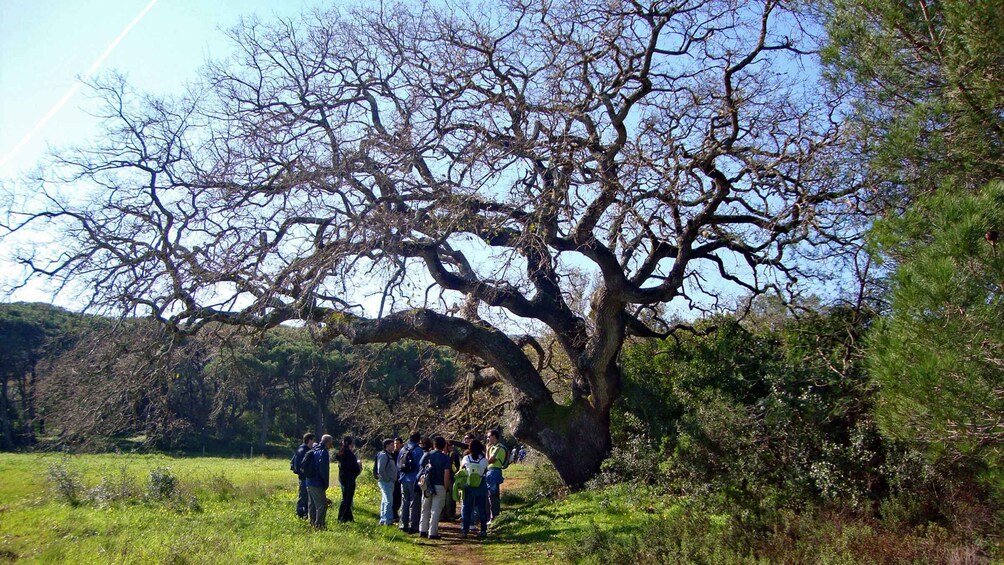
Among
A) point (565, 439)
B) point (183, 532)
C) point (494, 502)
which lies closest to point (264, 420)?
point (565, 439)

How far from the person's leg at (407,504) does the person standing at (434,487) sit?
13.0 inches

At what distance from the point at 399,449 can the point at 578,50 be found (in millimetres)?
8290

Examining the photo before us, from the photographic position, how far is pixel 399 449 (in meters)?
13.6

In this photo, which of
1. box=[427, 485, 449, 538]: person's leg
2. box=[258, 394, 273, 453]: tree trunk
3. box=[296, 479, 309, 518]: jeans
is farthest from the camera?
box=[258, 394, 273, 453]: tree trunk

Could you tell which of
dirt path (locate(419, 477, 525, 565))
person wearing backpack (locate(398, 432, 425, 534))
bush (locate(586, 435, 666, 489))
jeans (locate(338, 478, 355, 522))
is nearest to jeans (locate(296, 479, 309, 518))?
jeans (locate(338, 478, 355, 522))

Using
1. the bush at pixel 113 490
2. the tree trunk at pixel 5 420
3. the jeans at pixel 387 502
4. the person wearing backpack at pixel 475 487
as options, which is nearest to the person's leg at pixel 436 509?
the person wearing backpack at pixel 475 487

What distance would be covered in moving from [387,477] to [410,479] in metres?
0.59

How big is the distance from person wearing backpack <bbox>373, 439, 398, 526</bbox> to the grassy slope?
372 mm

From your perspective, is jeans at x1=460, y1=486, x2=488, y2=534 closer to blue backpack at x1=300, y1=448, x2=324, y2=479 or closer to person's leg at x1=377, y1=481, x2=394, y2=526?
person's leg at x1=377, y1=481, x2=394, y2=526

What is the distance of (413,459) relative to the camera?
12047mm

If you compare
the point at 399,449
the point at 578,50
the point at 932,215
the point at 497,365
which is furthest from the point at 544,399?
the point at 932,215

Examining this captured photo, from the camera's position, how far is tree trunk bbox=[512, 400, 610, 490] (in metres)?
14.8

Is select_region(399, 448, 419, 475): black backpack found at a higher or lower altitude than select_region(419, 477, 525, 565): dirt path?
higher

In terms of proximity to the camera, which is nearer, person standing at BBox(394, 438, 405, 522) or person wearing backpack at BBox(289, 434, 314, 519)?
person wearing backpack at BBox(289, 434, 314, 519)
